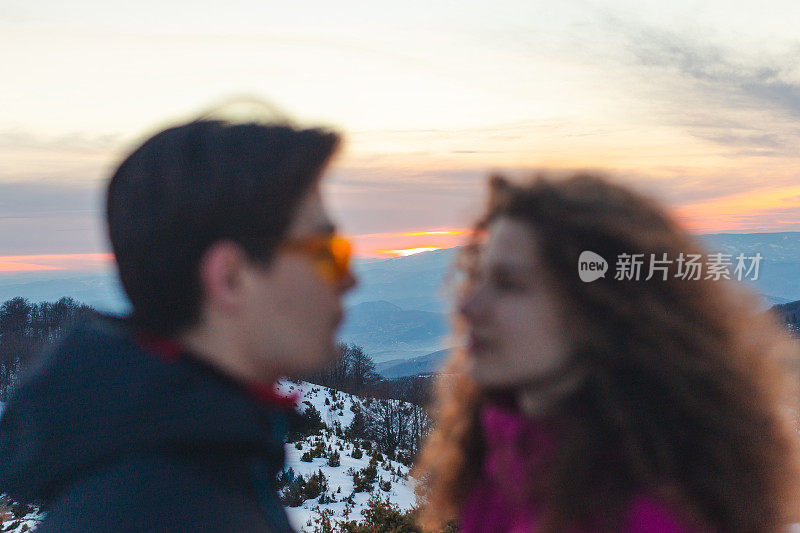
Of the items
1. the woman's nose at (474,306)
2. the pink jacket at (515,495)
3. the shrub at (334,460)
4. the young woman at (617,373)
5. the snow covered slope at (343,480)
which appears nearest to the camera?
the pink jacket at (515,495)

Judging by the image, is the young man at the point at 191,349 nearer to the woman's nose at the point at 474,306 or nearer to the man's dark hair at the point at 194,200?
the man's dark hair at the point at 194,200

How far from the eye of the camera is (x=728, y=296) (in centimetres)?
199

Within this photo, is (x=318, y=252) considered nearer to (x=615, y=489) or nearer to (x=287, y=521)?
(x=287, y=521)

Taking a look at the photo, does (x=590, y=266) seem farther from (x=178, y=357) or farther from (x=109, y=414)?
(x=109, y=414)

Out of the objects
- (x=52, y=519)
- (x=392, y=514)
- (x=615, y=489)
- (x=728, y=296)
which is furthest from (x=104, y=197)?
(x=392, y=514)

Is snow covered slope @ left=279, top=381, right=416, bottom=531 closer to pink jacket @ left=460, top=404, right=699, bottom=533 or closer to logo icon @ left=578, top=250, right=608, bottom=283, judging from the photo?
pink jacket @ left=460, top=404, right=699, bottom=533

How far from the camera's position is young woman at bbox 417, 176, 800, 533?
1.68m

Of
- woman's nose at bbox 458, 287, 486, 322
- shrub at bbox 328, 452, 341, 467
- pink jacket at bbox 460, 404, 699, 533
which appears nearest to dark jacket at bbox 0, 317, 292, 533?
woman's nose at bbox 458, 287, 486, 322

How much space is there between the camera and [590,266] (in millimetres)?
1815

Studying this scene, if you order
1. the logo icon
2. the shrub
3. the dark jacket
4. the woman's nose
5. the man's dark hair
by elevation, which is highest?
the man's dark hair

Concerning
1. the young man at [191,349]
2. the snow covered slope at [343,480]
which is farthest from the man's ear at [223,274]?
the snow covered slope at [343,480]

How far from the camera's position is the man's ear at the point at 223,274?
1.39 metres

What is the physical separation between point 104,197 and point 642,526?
62.4 inches

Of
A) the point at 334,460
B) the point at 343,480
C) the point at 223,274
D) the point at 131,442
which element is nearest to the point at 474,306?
the point at 223,274
